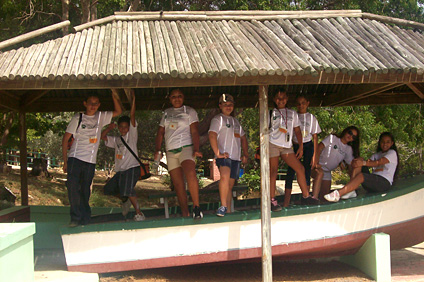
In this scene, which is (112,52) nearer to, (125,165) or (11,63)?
(11,63)

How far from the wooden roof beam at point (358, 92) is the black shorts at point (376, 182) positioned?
55.1 inches

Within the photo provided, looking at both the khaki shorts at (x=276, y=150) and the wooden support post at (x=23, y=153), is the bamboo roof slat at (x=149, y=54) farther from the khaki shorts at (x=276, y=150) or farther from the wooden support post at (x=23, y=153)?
the wooden support post at (x=23, y=153)

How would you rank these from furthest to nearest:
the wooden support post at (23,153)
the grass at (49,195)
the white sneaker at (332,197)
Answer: the grass at (49,195)
the wooden support post at (23,153)
the white sneaker at (332,197)

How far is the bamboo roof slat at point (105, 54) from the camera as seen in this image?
5.68 metres

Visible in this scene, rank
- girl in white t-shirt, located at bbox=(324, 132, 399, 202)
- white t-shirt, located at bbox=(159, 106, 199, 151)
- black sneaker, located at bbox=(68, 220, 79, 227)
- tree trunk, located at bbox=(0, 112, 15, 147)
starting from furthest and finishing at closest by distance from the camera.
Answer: tree trunk, located at bbox=(0, 112, 15, 147) → girl in white t-shirt, located at bbox=(324, 132, 399, 202) → white t-shirt, located at bbox=(159, 106, 199, 151) → black sneaker, located at bbox=(68, 220, 79, 227)

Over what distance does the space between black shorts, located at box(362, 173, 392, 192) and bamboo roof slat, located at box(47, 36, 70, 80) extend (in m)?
4.87

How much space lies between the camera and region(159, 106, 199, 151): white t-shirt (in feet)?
21.8

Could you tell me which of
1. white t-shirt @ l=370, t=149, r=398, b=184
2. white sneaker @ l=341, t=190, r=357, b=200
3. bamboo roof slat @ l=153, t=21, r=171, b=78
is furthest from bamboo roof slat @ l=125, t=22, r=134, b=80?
white t-shirt @ l=370, t=149, r=398, b=184

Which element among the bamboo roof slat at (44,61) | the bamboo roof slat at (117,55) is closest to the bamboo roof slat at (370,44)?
the bamboo roof slat at (117,55)

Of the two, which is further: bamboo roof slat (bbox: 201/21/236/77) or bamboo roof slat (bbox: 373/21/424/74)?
bamboo roof slat (bbox: 373/21/424/74)

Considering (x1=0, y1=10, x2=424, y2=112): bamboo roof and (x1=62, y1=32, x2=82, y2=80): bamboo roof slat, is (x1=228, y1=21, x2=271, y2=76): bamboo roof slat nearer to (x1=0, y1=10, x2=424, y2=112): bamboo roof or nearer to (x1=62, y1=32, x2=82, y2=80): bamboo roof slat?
(x1=0, y1=10, x2=424, y2=112): bamboo roof

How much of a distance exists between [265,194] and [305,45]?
7.31ft

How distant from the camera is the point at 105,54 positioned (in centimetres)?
628

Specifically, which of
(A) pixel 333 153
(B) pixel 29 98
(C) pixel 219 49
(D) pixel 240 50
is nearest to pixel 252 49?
(D) pixel 240 50
